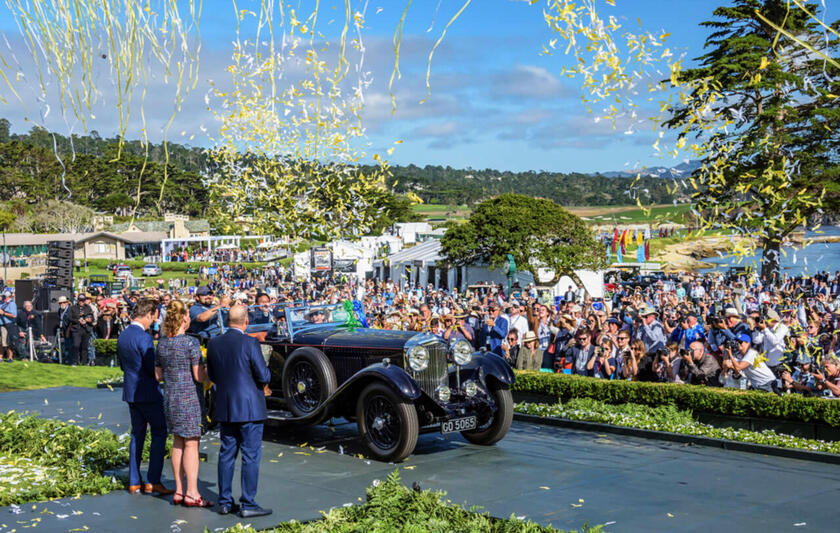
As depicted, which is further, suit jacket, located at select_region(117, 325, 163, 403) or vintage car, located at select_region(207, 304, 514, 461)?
vintage car, located at select_region(207, 304, 514, 461)

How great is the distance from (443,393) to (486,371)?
677 mm

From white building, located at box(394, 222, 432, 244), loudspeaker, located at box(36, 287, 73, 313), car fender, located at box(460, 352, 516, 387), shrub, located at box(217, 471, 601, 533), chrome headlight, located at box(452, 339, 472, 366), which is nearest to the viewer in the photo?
shrub, located at box(217, 471, 601, 533)

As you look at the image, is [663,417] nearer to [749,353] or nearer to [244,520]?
[749,353]

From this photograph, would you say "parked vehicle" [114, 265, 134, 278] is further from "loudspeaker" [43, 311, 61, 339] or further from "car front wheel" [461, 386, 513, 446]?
"car front wheel" [461, 386, 513, 446]

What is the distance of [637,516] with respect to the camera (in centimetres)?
648

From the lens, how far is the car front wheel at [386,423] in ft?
28.7

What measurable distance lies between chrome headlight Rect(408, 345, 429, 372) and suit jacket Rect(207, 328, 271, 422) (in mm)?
2862

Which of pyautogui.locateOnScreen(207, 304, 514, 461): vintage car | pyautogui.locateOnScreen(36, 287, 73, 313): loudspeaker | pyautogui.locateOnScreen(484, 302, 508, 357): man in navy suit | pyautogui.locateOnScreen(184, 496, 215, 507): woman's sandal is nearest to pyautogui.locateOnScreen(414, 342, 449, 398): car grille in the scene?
pyautogui.locateOnScreen(207, 304, 514, 461): vintage car

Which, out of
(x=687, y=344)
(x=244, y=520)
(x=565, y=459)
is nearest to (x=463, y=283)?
(x=687, y=344)

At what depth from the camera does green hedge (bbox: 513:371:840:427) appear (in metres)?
Answer: 9.78

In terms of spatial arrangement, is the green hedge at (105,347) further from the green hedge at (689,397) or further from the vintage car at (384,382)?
the green hedge at (689,397)

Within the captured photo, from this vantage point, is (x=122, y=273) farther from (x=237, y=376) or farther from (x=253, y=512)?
(x=253, y=512)

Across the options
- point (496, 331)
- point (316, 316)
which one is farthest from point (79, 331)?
point (316, 316)

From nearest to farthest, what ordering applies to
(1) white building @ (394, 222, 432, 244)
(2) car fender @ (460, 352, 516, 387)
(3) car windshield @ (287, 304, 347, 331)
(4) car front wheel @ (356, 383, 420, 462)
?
(4) car front wheel @ (356, 383, 420, 462)
(2) car fender @ (460, 352, 516, 387)
(3) car windshield @ (287, 304, 347, 331)
(1) white building @ (394, 222, 432, 244)
